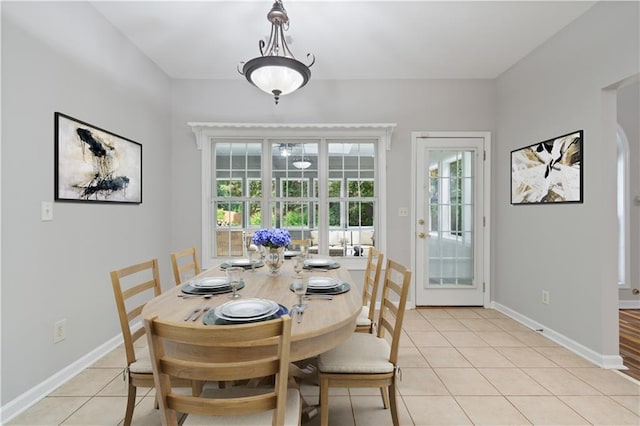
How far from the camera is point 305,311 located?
132 cm

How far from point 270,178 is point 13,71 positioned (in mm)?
2288

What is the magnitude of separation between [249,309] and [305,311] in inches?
9.4

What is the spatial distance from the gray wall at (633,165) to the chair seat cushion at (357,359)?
151 inches

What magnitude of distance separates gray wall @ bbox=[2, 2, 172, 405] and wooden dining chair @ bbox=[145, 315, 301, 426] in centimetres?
149

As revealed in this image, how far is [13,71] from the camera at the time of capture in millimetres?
1729

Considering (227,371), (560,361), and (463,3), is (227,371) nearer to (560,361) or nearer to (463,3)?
(560,361)

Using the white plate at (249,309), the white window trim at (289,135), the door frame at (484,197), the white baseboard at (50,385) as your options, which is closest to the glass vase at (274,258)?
the white plate at (249,309)

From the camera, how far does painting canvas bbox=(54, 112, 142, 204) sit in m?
2.06

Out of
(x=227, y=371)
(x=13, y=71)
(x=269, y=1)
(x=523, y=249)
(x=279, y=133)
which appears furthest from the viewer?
(x=279, y=133)

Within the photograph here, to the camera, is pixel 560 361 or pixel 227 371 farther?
pixel 560 361

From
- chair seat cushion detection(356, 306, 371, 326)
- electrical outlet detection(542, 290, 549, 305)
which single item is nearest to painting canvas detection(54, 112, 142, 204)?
chair seat cushion detection(356, 306, 371, 326)

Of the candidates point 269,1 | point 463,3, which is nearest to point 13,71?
point 269,1

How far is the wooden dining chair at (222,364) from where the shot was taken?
0.83 metres

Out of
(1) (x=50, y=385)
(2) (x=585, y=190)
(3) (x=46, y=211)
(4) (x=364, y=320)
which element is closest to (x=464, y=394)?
(4) (x=364, y=320)
